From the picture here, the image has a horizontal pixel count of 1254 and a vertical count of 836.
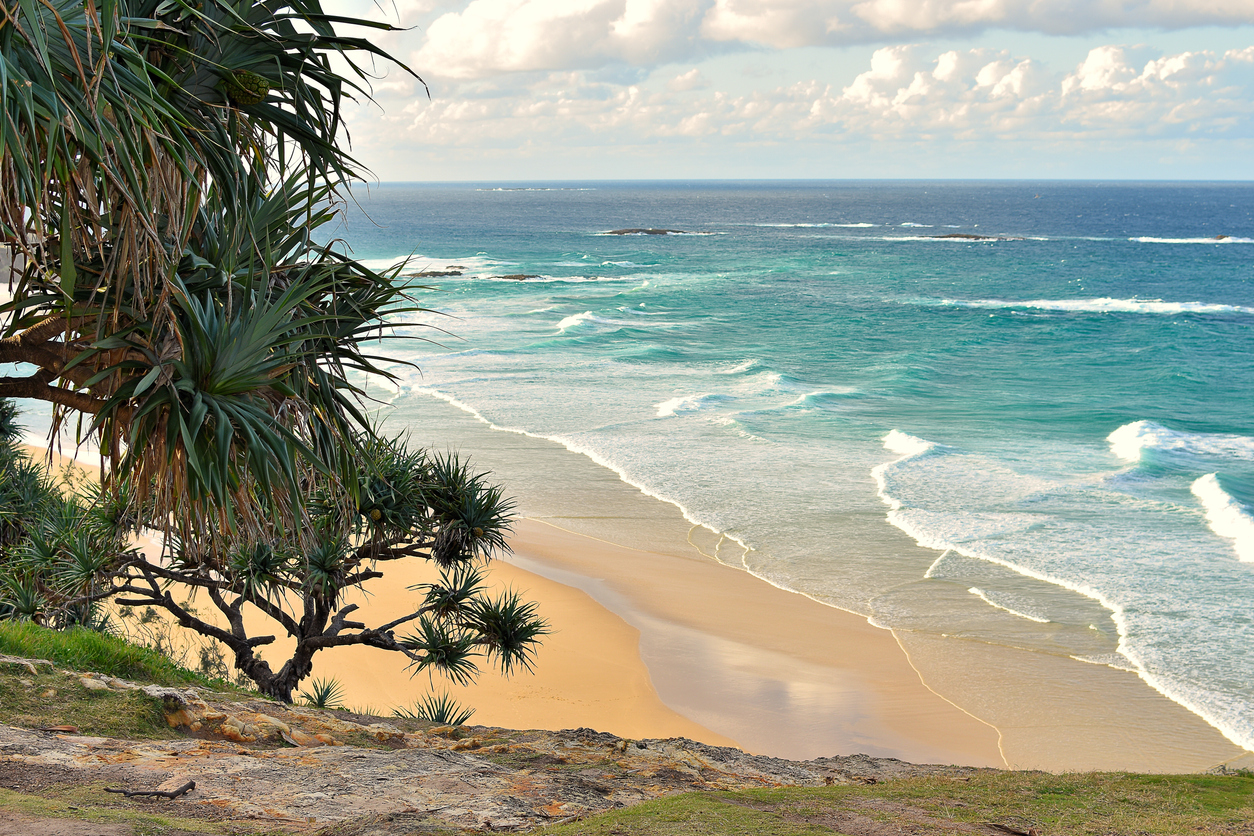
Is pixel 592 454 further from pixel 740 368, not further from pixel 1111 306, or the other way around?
pixel 1111 306

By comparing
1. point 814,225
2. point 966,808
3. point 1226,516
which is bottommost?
point 966,808

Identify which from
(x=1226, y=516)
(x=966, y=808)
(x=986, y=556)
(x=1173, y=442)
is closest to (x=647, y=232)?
(x=1173, y=442)

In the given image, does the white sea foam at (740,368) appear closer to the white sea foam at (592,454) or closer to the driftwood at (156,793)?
the white sea foam at (592,454)

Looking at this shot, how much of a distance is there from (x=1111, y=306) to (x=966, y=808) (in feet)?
176

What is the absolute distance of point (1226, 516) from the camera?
61.4 ft

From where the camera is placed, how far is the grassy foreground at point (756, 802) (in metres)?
4.32

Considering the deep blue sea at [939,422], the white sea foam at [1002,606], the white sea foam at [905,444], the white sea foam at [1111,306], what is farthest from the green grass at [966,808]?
the white sea foam at [1111,306]

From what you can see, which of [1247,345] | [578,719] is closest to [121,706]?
[578,719]

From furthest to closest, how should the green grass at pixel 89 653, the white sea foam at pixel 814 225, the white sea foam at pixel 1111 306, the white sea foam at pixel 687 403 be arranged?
the white sea foam at pixel 814 225 < the white sea foam at pixel 1111 306 < the white sea foam at pixel 687 403 < the green grass at pixel 89 653

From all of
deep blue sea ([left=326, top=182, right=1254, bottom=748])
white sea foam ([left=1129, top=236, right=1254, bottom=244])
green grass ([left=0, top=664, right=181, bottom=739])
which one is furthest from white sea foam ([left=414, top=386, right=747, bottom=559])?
white sea foam ([left=1129, top=236, right=1254, bottom=244])

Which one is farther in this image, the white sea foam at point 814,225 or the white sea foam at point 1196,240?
the white sea foam at point 814,225

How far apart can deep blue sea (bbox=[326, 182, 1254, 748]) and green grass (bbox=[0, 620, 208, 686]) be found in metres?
4.16

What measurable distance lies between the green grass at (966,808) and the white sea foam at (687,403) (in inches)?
818

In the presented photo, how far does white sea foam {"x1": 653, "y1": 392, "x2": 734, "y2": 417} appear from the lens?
27.8m
